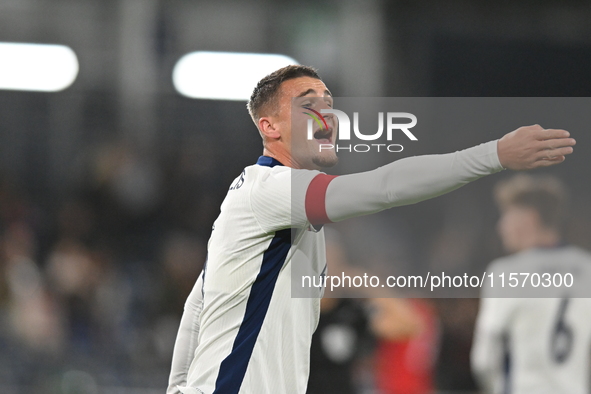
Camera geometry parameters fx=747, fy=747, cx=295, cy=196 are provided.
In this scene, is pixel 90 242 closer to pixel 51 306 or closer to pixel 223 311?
pixel 51 306

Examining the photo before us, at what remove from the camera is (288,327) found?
209cm

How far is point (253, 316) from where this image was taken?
208cm

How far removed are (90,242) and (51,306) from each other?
78 centimetres

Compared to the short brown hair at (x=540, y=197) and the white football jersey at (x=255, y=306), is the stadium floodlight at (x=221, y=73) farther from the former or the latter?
the white football jersey at (x=255, y=306)

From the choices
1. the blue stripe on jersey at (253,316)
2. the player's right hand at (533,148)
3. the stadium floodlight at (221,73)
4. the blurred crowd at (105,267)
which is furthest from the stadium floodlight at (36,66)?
the player's right hand at (533,148)

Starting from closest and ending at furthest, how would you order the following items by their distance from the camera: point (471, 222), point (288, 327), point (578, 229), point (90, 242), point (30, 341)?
point (288, 327), point (578, 229), point (471, 222), point (30, 341), point (90, 242)

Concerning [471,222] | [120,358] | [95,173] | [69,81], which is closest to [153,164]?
[95,173]

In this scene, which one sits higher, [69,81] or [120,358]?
[69,81]

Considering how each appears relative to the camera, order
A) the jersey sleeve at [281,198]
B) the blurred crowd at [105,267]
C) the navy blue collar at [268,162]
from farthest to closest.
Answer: the blurred crowd at [105,267] < the navy blue collar at [268,162] < the jersey sleeve at [281,198]

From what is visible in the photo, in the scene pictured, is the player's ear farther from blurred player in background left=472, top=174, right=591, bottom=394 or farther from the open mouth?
blurred player in background left=472, top=174, right=591, bottom=394

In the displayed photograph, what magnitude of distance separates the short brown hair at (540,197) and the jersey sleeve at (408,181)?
7.05 feet

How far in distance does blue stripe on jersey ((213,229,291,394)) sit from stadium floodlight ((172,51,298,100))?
5.53 metres

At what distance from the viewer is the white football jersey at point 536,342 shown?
3850mm

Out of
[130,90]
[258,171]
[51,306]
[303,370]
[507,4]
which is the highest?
[507,4]
